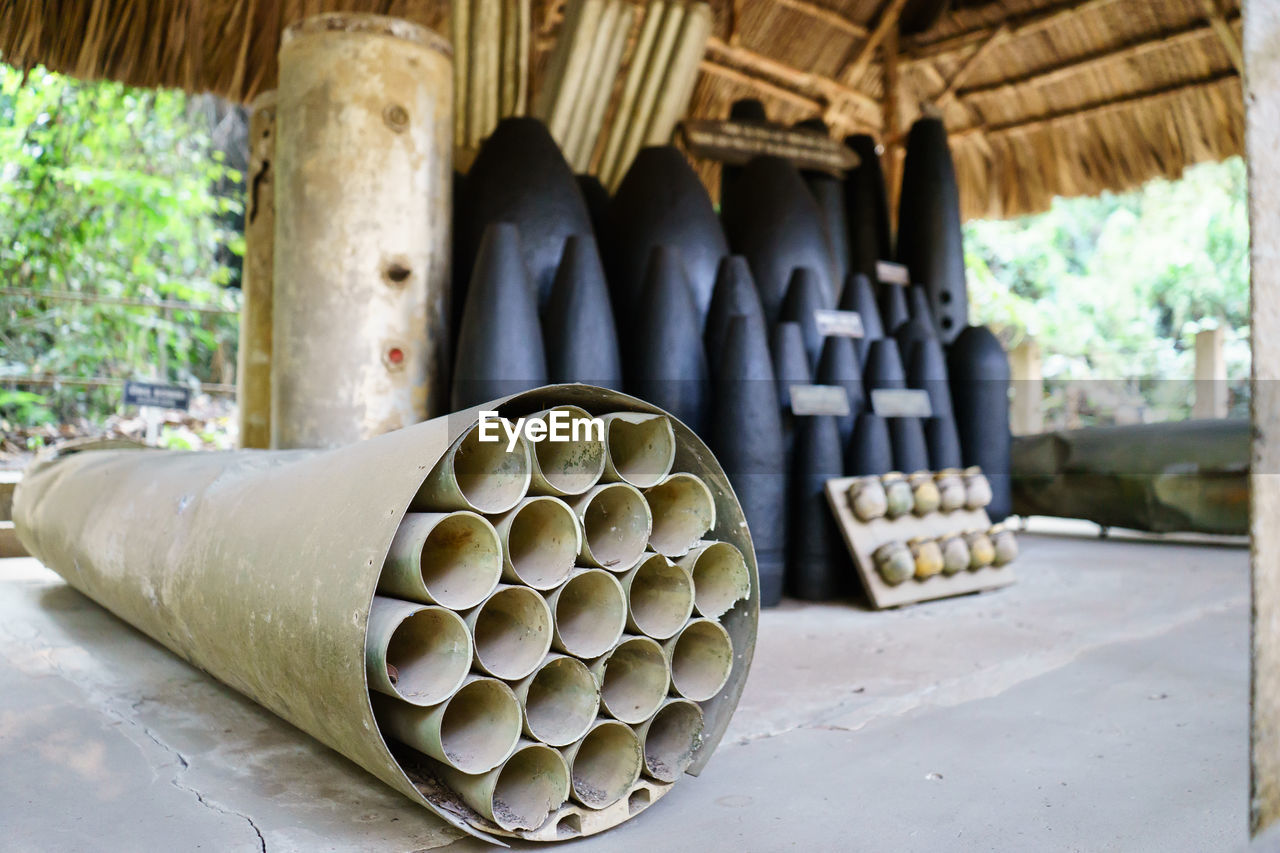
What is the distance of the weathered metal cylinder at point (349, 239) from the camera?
2.62 meters

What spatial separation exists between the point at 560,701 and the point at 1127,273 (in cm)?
1254

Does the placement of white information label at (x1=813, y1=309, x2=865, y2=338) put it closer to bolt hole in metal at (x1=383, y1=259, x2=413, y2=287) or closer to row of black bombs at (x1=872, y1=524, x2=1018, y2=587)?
row of black bombs at (x1=872, y1=524, x2=1018, y2=587)

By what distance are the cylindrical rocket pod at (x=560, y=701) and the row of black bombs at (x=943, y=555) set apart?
1.73 m

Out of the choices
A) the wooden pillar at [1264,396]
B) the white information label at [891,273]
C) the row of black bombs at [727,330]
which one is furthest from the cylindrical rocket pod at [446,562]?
the white information label at [891,273]

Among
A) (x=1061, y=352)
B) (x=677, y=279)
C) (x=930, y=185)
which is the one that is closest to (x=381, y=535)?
(x=677, y=279)

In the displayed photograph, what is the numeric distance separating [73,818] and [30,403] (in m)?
5.03

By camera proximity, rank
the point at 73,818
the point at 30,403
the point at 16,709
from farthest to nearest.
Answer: the point at 30,403 → the point at 16,709 → the point at 73,818

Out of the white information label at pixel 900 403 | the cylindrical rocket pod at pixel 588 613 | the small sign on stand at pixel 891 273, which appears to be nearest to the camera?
the cylindrical rocket pod at pixel 588 613

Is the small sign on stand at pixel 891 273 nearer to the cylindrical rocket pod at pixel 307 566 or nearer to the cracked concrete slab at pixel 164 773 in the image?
A: the cylindrical rocket pod at pixel 307 566

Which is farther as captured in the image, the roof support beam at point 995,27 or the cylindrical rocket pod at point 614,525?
the roof support beam at point 995,27

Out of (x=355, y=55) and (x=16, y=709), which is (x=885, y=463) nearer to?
(x=355, y=55)

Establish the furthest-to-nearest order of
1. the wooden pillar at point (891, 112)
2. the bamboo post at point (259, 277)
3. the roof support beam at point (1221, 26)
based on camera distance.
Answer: the wooden pillar at point (891, 112), the roof support beam at point (1221, 26), the bamboo post at point (259, 277)

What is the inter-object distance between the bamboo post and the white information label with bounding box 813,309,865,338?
6.49 feet

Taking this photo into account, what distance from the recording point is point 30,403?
5.38 metres
